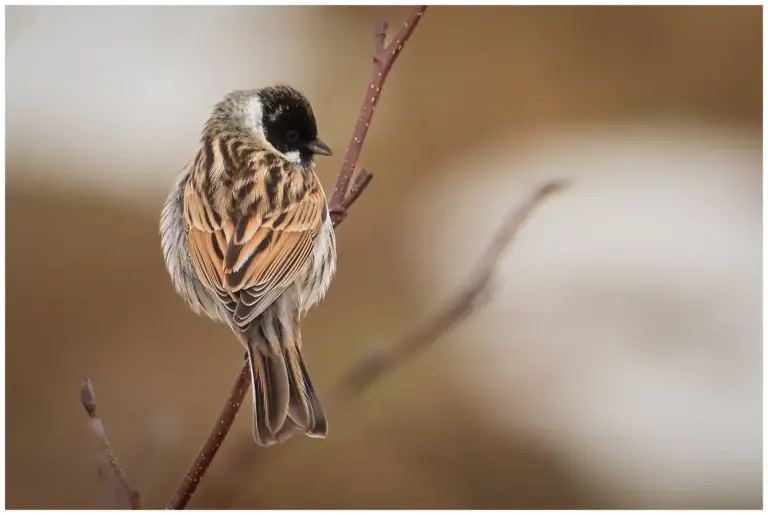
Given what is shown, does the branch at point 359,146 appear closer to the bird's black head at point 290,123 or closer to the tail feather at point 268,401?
the tail feather at point 268,401

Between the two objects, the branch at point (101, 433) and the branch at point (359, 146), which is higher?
the branch at point (359, 146)

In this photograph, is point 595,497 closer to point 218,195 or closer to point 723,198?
point 723,198

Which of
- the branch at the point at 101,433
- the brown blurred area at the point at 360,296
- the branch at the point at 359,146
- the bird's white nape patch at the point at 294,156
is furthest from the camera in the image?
the brown blurred area at the point at 360,296

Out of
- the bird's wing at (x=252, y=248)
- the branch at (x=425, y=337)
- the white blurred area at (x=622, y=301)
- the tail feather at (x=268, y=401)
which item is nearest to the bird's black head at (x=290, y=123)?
the bird's wing at (x=252, y=248)

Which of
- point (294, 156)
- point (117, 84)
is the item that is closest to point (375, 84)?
point (294, 156)

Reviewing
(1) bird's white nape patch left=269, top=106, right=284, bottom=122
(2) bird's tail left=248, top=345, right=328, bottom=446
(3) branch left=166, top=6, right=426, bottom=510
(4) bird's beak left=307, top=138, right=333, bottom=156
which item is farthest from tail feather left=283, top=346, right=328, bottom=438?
(1) bird's white nape patch left=269, top=106, right=284, bottom=122

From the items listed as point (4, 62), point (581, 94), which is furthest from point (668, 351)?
point (4, 62)

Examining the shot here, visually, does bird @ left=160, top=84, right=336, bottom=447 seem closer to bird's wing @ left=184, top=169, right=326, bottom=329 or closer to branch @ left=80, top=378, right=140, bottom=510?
bird's wing @ left=184, top=169, right=326, bottom=329

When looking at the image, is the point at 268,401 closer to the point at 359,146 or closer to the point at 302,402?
the point at 302,402
